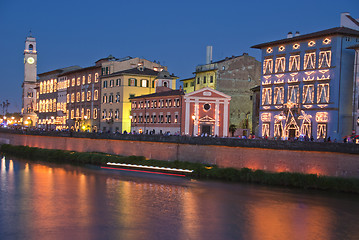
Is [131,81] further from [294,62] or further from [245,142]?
[245,142]

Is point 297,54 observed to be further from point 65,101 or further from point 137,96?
point 65,101

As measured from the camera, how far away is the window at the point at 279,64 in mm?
55763

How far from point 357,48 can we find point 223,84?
28.2m

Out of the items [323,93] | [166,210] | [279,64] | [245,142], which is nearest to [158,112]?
[279,64]

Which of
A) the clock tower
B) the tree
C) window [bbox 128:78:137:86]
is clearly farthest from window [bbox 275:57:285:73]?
the clock tower

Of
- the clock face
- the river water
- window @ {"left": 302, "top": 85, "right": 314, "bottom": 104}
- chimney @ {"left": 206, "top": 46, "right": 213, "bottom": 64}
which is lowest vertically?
the river water

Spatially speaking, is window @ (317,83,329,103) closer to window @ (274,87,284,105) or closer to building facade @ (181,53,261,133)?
window @ (274,87,284,105)

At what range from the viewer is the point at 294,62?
2137 inches

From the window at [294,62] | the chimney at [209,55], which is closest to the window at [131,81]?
the chimney at [209,55]

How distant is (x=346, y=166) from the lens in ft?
125

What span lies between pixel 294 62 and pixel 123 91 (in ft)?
116

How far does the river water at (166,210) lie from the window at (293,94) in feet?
49.5

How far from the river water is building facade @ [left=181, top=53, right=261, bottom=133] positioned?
91.7 feet

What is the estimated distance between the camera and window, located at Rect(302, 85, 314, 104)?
171 ft
